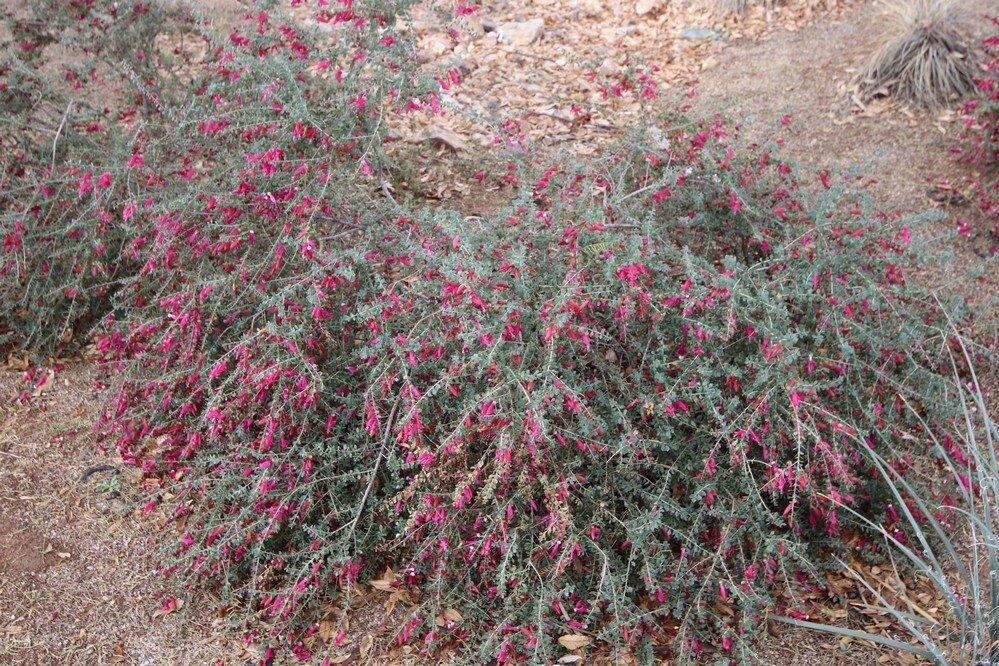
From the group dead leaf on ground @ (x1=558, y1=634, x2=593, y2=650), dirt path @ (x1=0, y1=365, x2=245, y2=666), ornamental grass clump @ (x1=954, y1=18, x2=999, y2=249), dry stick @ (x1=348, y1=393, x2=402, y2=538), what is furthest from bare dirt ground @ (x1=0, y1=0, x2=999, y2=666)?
dead leaf on ground @ (x1=558, y1=634, x2=593, y2=650)

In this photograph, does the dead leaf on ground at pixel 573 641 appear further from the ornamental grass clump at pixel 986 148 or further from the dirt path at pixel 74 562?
the ornamental grass clump at pixel 986 148

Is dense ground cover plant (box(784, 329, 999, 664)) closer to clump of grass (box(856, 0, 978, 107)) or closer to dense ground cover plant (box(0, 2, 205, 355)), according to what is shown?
clump of grass (box(856, 0, 978, 107))

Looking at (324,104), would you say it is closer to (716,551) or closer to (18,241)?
(18,241)

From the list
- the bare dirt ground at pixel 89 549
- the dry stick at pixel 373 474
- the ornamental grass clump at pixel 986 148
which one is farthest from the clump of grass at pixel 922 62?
the dry stick at pixel 373 474

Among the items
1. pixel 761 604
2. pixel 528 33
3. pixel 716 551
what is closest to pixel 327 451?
pixel 716 551

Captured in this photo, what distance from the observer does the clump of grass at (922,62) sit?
504 cm

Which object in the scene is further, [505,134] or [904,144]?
[904,144]

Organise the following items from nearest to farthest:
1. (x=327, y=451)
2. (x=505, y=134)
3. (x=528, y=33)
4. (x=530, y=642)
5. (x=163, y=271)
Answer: (x=530, y=642) < (x=327, y=451) < (x=163, y=271) < (x=505, y=134) < (x=528, y=33)

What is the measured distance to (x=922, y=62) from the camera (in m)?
5.09

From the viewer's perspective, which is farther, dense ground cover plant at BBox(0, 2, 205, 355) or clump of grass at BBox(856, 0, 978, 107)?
clump of grass at BBox(856, 0, 978, 107)

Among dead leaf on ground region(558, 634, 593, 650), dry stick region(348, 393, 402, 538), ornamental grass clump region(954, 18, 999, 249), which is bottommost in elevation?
dead leaf on ground region(558, 634, 593, 650)

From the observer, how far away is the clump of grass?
504 cm

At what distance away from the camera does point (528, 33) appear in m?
6.35

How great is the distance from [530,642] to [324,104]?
2.22 metres
